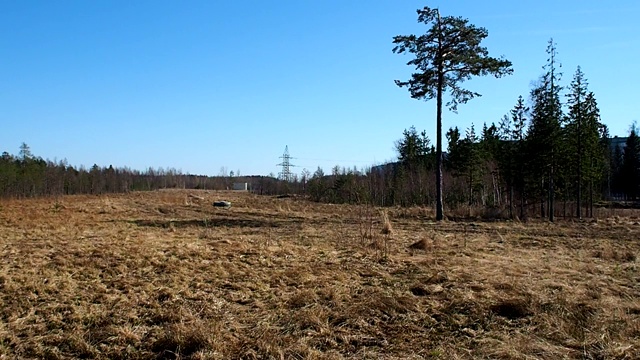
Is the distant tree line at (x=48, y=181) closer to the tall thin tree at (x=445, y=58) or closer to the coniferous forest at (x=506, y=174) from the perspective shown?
the coniferous forest at (x=506, y=174)

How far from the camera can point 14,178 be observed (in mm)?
47344

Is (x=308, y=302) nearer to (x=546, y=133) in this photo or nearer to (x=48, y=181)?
(x=546, y=133)

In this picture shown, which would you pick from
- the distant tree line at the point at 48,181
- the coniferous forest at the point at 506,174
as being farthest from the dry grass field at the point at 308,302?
the distant tree line at the point at 48,181

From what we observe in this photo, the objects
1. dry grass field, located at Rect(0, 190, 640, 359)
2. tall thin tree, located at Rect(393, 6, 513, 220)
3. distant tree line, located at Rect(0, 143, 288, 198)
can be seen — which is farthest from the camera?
distant tree line, located at Rect(0, 143, 288, 198)

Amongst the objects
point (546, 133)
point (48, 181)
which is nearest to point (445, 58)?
point (546, 133)

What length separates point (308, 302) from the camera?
228 inches

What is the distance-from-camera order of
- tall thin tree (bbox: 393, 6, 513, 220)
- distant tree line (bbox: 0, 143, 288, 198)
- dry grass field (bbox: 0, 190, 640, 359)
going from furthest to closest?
distant tree line (bbox: 0, 143, 288, 198), tall thin tree (bbox: 393, 6, 513, 220), dry grass field (bbox: 0, 190, 640, 359)

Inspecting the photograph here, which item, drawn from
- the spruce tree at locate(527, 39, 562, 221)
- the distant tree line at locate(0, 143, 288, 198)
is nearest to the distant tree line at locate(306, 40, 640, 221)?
the spruce tree at locate(527, 39, 562, 221)

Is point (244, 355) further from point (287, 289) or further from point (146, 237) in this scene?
point (146, 237)

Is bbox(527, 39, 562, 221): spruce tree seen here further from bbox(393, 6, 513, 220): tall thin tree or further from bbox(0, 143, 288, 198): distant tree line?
bbox(0, 143, 288, 198): distant tree line

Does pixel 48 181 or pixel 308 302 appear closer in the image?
pixel 308 302

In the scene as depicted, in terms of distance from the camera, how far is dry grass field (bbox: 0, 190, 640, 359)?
170 inches

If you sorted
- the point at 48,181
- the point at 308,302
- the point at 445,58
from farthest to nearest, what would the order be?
the point at 48,181
the point at 445,58
the point at 308,302

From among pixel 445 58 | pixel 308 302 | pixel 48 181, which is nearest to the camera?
pixel 308 302
